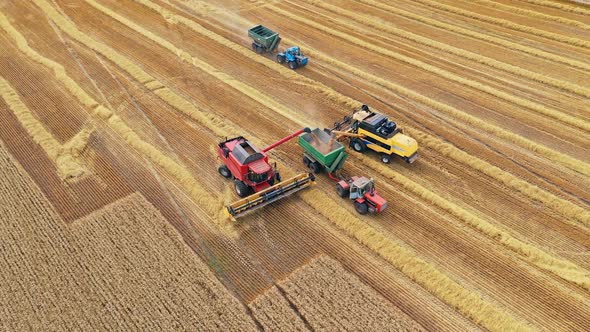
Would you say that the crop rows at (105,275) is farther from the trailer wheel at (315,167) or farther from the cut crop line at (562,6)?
the cut crop line at (562,6)

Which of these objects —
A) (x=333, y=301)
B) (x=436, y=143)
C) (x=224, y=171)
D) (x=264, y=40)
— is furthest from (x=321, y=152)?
(x=264, y=40)

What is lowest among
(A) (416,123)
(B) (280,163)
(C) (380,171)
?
(B) (280,163)

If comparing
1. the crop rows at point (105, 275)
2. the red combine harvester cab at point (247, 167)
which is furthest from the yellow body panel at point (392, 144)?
the crop rows at point (105, 275)

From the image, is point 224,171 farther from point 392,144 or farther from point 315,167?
point 392,144

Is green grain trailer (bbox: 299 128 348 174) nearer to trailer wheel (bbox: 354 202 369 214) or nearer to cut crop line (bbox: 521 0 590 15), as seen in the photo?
trailer wheel (bbox: 354 202 369 214)

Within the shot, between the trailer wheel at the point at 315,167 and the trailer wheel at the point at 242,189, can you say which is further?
the trailer wheel at the point at 315,167

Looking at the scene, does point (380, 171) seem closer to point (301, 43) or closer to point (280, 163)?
point (280, 163)

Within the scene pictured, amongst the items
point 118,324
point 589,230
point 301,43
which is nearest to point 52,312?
point 118,324
